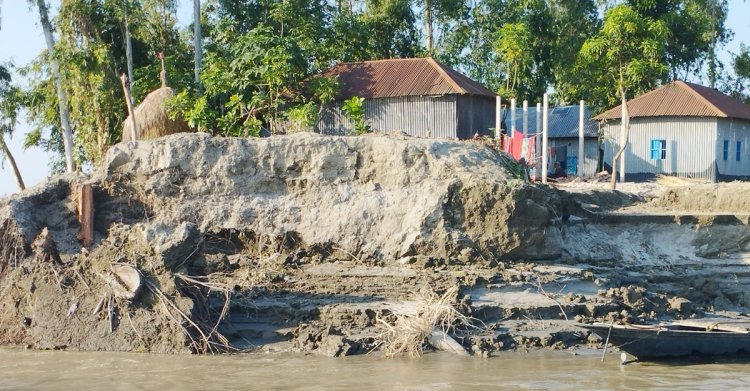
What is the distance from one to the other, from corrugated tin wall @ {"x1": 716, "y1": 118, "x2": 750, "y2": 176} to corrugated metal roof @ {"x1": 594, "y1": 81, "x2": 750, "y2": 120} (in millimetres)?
361

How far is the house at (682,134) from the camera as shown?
1125 inches

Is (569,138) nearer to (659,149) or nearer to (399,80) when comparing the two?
(659,149)

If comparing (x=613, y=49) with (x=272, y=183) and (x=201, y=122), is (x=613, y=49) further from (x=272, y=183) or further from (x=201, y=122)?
(x=272, y=183)

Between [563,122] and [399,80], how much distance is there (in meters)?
9.22

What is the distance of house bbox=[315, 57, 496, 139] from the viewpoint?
923 inches

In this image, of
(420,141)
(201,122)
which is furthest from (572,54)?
(420,141)

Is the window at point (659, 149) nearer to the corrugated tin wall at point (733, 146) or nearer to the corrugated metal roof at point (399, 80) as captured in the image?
the corrugated tin wall at point (733, 146)

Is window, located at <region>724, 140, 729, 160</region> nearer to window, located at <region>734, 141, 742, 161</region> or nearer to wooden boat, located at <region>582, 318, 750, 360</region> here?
window, located at <region>734, 141, 742, 161</region>

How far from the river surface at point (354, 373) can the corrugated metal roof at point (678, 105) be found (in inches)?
742

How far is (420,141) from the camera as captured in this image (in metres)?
14.0

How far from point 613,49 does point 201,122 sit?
14144 millimetres

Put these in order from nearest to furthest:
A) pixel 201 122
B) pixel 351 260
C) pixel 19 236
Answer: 1. pixel 19 236
2. pixel 351 260
3. pixel 201 122

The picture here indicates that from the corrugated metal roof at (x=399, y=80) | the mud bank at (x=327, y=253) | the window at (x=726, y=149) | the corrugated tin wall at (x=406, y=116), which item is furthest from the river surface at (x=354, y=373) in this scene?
the window at (x=726, y=149)

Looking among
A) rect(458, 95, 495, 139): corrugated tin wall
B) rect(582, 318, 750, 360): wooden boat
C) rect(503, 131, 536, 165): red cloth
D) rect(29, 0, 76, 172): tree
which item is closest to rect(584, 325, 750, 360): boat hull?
rect(582, 318, 750, 360): wooden boat
